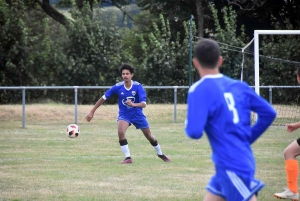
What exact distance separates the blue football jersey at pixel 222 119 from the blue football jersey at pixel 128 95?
699 centimetres

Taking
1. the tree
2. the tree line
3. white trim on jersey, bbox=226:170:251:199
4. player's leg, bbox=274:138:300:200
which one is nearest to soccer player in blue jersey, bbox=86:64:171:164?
player's leg, bbox=274:138:300:200

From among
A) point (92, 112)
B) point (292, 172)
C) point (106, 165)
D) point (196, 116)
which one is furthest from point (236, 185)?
point (92, 112)

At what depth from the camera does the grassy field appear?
330 inches

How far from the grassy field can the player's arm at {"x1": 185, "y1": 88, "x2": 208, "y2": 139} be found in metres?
3.79

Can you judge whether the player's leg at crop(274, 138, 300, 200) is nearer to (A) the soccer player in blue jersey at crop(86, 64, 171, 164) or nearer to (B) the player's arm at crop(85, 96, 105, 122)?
(A) the soccer player in blue jersey at crop(86, 64, 171, 164)

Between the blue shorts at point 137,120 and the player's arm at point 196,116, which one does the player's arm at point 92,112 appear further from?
the player's arm at point 196,116

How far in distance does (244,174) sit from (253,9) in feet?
88.7

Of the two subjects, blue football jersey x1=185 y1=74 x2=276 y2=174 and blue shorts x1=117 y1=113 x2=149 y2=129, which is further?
blue shorts x1=117 y1=113 x2=149 y2=129

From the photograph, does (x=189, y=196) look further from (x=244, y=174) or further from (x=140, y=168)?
(x=244, y=174)

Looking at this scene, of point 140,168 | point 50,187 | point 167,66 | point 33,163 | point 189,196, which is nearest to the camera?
point 189,196

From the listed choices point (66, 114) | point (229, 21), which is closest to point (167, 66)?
point (229, 21)

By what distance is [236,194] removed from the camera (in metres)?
4.31

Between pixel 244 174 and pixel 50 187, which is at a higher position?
pixel 244 174

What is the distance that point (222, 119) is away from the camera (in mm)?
4312
